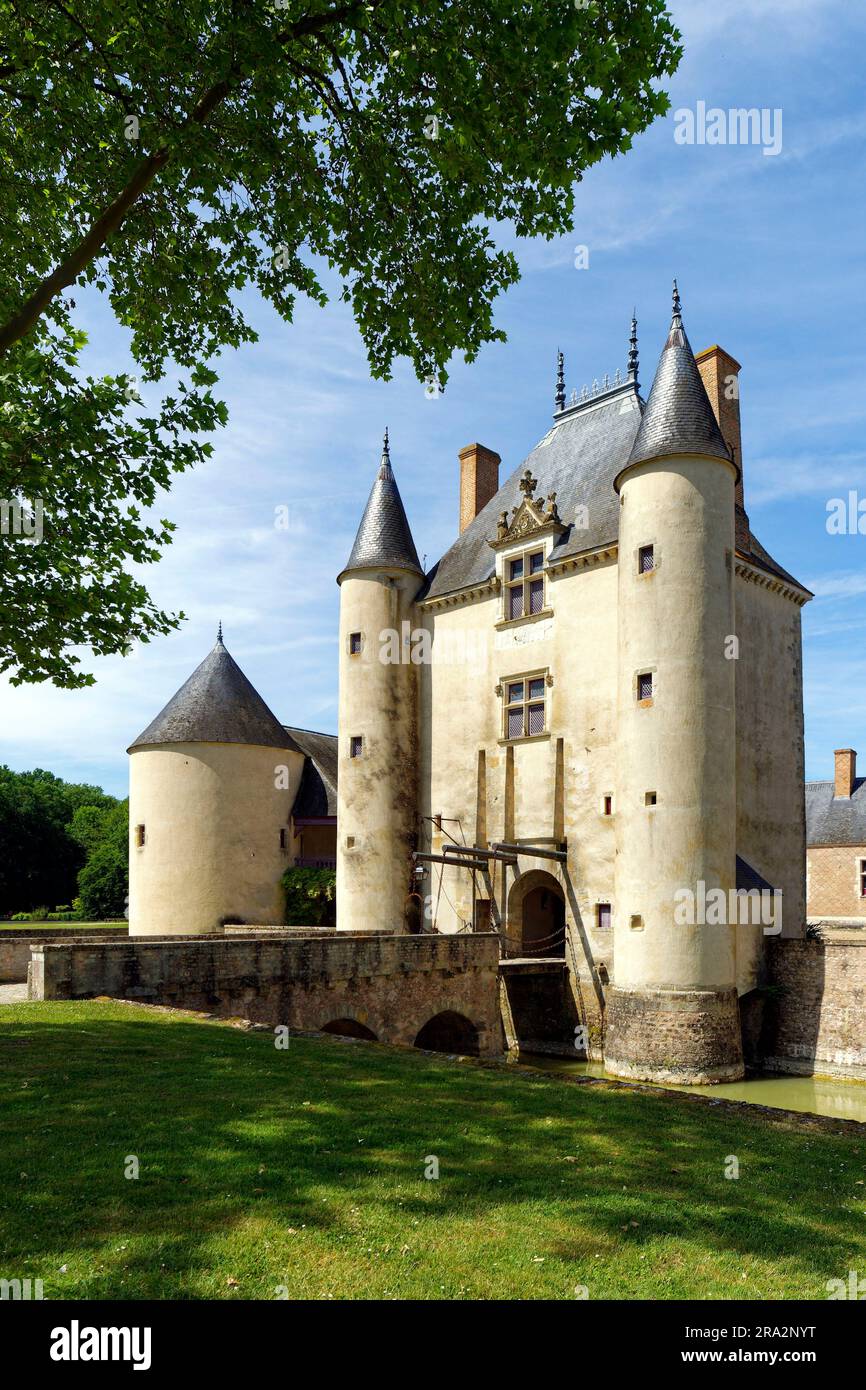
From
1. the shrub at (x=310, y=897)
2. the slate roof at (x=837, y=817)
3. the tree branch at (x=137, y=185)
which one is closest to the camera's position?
the tree branch at (x=137, y=185)

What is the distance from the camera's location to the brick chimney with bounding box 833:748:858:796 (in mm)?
43469

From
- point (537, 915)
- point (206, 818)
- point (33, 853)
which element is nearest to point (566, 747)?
point (537, 915)

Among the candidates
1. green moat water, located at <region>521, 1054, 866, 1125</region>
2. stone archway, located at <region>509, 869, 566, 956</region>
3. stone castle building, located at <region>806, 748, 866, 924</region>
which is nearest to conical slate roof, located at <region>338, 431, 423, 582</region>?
stone archway, located at <region>509, 869, 566, 956</region>

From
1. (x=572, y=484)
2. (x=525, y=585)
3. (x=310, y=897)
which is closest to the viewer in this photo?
(x=525, y=585)

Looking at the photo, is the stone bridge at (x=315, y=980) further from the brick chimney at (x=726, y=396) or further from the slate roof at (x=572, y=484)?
the brick chimney at (x=726, y=396)

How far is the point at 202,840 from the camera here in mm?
30125

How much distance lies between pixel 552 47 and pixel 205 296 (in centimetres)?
491

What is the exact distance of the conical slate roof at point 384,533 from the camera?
29156mm

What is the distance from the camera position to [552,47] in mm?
8023

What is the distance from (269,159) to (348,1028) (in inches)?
609

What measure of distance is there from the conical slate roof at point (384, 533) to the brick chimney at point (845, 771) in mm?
24970

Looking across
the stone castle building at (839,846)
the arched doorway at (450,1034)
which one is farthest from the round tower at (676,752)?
the stone castle building at (839,846)

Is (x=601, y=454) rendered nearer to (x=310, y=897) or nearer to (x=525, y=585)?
(x=525, y=585)
